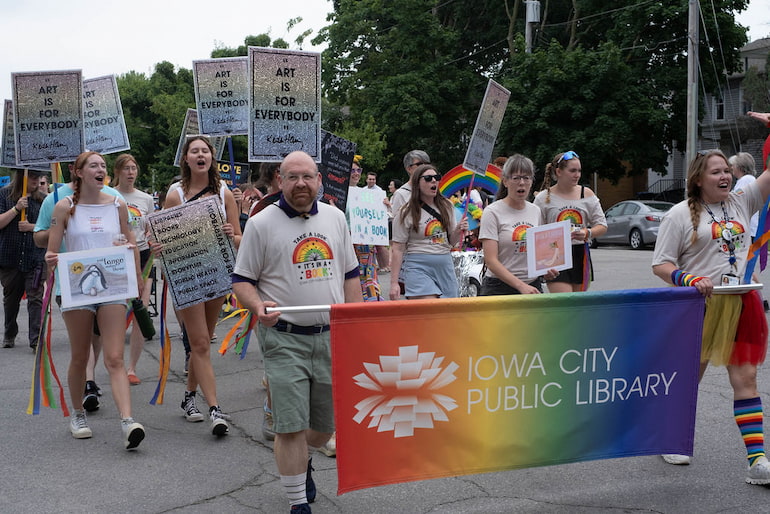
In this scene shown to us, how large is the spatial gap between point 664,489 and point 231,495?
92.2 inches

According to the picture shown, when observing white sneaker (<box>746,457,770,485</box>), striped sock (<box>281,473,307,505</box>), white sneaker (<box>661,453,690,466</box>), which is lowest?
white sneaker (<box>661,453,690,466</box>)

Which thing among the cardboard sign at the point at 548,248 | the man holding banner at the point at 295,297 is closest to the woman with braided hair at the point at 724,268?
the cardboard sign at the point at 548,248

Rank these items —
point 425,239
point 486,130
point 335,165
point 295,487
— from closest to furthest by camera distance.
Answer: point 295,487 → point 425,239 → point 335,165 → point 486,130

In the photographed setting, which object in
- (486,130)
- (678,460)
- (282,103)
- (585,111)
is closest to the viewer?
(678,460)

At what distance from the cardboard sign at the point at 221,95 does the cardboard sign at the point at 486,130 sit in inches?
83.9

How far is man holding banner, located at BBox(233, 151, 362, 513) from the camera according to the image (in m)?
4.14

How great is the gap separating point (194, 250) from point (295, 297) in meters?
2.13

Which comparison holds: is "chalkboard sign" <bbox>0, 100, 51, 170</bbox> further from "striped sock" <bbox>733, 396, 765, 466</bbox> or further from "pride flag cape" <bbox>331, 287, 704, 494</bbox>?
"striped sock" <bbox>733, 396, 765, 466</bbox>

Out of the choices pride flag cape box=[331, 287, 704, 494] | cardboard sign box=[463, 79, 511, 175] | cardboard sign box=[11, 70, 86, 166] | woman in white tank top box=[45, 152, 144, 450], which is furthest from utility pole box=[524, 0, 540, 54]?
pride flag cape box=[331, 287, 704, 494]

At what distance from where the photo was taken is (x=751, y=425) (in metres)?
4.77

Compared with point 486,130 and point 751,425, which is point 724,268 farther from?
point 486,130

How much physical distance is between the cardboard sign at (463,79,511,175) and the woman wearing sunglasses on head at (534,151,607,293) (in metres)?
1.19

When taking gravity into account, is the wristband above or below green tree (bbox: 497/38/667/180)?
below

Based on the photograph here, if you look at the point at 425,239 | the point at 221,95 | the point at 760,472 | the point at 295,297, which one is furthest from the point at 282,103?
the point at 760,472
